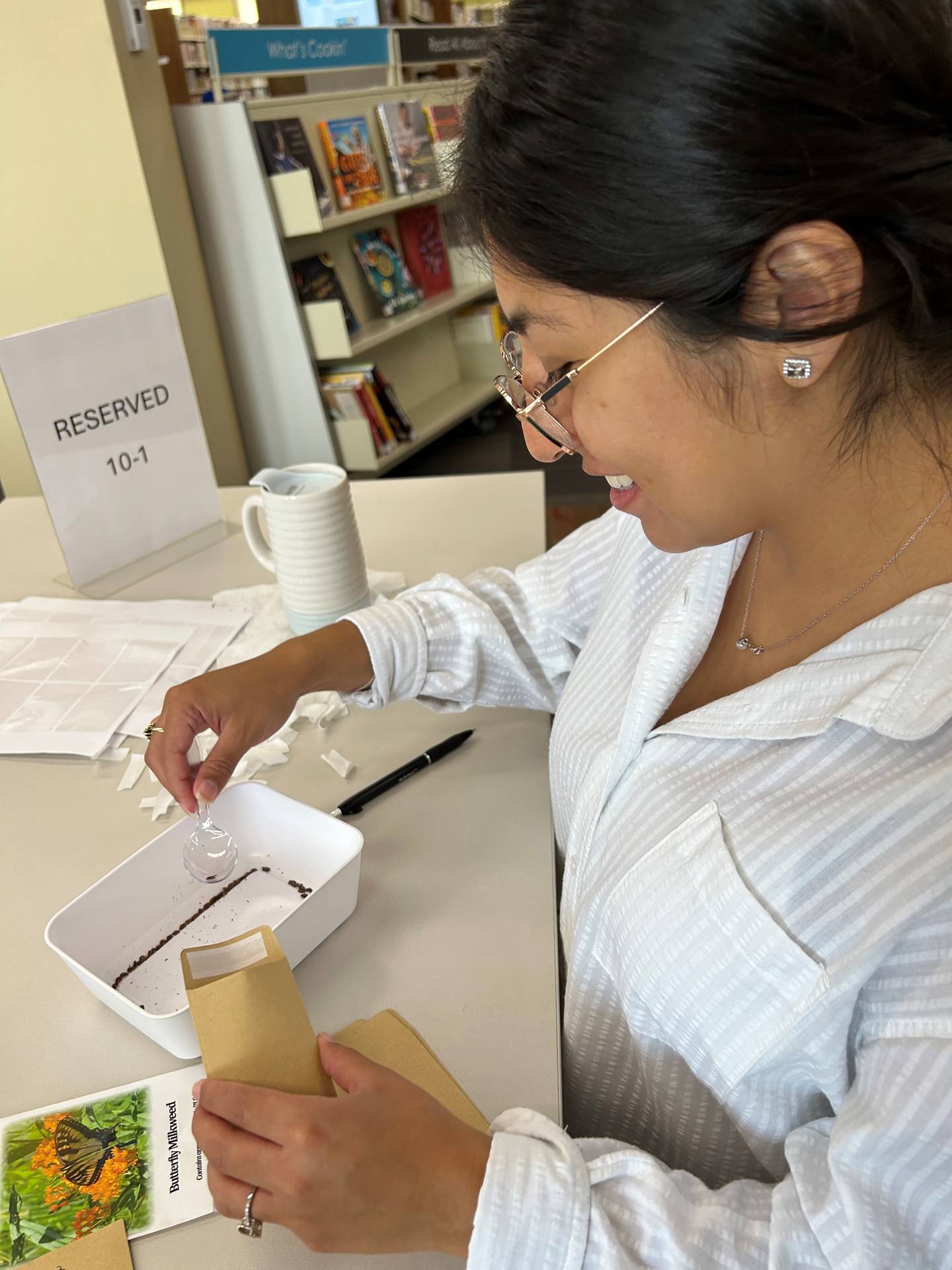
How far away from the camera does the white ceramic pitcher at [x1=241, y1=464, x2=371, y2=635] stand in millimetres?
1113

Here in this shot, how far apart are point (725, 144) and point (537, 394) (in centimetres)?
24

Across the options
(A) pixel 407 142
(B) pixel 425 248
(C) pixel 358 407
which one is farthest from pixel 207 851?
(B) pixel 425 248

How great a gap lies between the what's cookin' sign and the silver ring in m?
1.03

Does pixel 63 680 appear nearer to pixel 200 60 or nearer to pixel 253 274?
pixel 253 274

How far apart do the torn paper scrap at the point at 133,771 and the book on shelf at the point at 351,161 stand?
2.74m

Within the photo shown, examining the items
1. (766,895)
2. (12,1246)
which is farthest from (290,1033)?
(766,895)

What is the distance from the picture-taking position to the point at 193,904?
2.69ft

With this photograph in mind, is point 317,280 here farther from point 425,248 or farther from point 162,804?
point 162,804

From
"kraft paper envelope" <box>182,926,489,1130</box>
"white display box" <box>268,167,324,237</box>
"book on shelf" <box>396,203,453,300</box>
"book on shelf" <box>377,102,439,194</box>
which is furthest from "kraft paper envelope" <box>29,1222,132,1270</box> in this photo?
"book on shelf" <box>396,203,453,300</box>

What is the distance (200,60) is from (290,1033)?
155 inches

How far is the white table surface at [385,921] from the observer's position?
2.19 ft

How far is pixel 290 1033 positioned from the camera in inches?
23.7

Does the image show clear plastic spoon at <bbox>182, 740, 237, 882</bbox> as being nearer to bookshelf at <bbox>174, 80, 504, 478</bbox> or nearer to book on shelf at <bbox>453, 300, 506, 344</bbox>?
bookshelf at <bbox>174, 80, 504, 478</bbox>

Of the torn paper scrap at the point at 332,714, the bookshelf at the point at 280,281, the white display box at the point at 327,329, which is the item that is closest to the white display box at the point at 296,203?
the bookshelf at the point at 280,281
